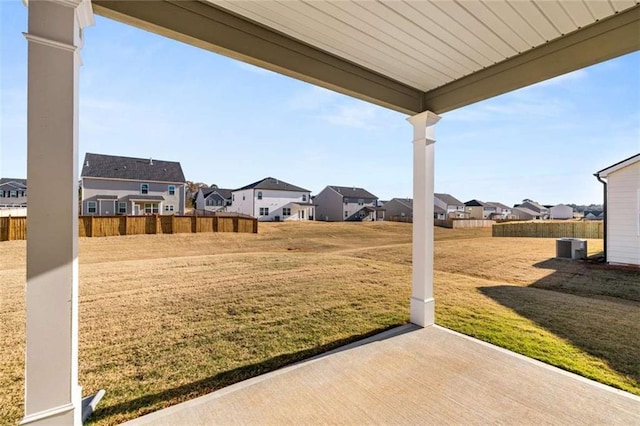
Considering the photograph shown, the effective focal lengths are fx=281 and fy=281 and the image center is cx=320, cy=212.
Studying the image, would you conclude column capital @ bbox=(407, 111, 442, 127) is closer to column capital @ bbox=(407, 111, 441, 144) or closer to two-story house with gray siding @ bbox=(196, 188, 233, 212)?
column capital @ bbox=(407, 111, 441, 144)

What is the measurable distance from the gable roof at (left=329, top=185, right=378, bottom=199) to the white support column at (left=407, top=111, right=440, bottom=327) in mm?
32874

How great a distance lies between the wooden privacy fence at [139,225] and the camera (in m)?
11.3

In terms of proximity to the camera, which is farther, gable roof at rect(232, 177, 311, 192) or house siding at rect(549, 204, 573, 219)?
house siding at rect(549, 204, 573, 219)

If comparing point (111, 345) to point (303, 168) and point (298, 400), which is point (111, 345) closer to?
point (298, 400)

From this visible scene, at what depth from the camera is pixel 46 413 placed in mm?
1618

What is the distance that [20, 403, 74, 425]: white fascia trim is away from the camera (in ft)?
5.17

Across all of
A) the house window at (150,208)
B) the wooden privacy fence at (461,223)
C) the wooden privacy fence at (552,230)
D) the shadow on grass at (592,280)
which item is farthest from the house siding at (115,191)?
the wooden privacy fence at (552,230)

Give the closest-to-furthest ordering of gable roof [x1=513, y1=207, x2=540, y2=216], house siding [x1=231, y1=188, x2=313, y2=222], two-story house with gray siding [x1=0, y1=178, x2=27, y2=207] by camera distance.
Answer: two-story house with gray siding [x1=0, y1=178, x2=27, y2=207] < house siding [x1=231, y1=188, x2=313, y2=222] < gable roof [x1=513, y1=207, x2=540, y2=216]

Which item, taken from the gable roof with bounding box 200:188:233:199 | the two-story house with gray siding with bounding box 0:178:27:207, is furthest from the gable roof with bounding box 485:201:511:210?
the two-story house with gray siding with bounding box 0:178:27:207

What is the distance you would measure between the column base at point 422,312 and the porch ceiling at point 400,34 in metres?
2.58

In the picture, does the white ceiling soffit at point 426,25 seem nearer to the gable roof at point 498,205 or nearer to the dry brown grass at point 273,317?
the dry brown grass at point 273,317

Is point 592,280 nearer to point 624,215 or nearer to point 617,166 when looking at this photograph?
point 624,215

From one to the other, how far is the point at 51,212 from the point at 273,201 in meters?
28.3

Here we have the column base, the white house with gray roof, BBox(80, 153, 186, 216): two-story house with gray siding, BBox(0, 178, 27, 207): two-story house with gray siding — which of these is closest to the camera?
the column base
